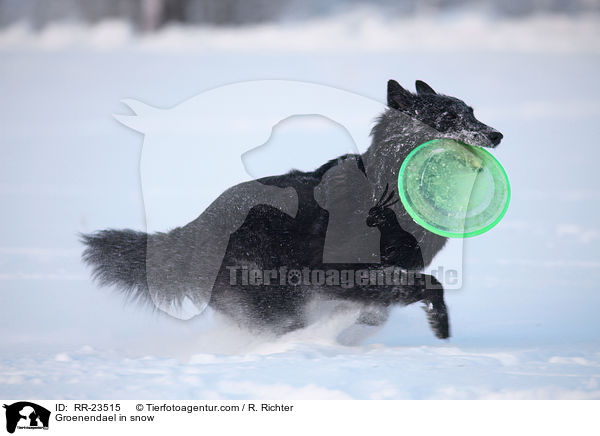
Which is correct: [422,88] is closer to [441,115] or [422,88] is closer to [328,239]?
[441,115]

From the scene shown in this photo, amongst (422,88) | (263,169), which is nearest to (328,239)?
(263,169)

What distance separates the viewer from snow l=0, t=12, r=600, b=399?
3.63m

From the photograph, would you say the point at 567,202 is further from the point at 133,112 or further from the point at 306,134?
the point at 133,112

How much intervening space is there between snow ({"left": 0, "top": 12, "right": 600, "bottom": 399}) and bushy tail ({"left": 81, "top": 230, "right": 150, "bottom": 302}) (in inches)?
9.0

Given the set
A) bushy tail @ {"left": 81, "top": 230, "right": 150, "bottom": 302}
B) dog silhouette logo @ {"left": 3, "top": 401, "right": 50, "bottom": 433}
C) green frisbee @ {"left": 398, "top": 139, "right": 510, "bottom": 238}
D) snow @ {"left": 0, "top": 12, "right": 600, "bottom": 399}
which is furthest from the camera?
bushy tail @ {"left": 81, "top": 230, "right": 150, "bottom": 302}

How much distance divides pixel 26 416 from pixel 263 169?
6.83 feet

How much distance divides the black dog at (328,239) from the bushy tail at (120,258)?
8.3 inches

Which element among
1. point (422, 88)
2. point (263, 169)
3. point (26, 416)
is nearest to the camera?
point (26, 416)

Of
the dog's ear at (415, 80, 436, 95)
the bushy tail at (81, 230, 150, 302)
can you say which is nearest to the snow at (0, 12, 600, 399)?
the bushy tail at (81, 230, 150, 302)

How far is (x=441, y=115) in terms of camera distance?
4.27 meters

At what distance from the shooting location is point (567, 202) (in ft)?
25.3

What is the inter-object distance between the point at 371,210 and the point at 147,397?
181 centimetres

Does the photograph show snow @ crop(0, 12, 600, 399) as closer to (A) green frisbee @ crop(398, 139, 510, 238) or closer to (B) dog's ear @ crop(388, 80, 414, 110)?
(B) dog's ear @ crop(388, 80, 414, 110)

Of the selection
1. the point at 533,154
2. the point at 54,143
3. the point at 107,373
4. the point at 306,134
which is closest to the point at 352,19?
the point at 533,154
